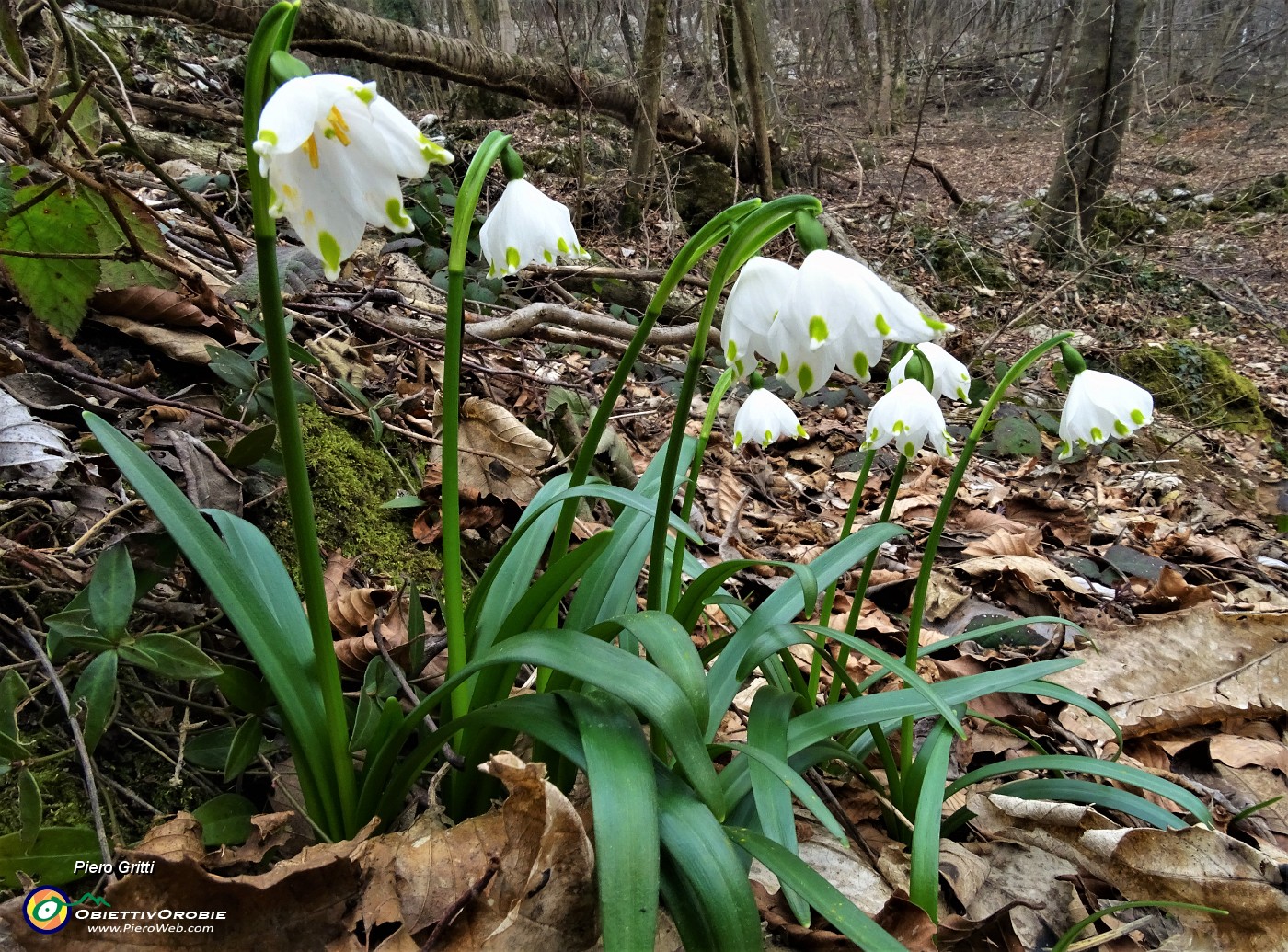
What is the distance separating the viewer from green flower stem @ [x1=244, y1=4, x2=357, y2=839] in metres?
0.84

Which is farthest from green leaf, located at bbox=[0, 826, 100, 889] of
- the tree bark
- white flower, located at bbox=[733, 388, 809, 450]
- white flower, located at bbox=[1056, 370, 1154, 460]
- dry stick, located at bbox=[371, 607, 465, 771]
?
the tree bark

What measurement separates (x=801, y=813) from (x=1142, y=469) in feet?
13.1

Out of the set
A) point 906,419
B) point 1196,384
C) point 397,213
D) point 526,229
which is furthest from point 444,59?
point 1196,384

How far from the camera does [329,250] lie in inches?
37.7

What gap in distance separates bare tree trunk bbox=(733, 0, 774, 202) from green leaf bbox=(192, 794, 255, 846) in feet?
19.8

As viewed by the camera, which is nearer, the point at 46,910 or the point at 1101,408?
the point at 46,910

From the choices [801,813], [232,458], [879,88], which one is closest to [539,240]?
[232,458]

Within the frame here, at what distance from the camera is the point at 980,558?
9.04 ft

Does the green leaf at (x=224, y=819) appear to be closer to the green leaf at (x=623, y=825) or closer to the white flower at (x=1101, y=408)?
the green leaf at (x=623, y=825)

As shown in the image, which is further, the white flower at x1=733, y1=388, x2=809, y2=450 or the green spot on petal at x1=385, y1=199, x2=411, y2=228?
the white flower at x1=733, y1=388, x2=809, y2=450

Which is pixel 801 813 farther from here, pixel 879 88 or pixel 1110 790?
pixel 879 88

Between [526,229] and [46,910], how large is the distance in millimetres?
1190

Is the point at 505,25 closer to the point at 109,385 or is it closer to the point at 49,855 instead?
the point at 109,385

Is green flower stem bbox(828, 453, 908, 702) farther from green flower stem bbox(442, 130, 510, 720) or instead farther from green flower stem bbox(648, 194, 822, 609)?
green flower stem bbox(442, 130, 510, 720)
